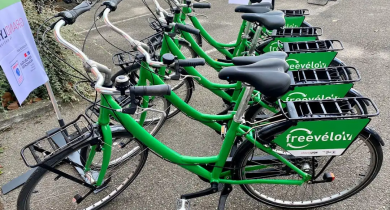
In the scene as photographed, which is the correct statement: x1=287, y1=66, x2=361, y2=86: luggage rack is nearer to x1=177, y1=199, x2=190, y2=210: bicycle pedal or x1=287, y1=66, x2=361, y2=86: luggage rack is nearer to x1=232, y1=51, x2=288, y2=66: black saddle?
x1=232, y1=51, x2=288, y2=66: black saddle

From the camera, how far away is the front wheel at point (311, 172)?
2166 mm

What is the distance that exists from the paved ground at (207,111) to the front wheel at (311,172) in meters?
0.13

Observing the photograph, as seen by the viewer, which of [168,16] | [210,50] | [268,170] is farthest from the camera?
[210,50]

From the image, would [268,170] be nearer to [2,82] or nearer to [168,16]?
[168,16]

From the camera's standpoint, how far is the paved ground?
2.60 m

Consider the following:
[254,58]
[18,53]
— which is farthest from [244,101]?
[18,53]

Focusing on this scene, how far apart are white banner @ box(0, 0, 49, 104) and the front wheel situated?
176 centimetres

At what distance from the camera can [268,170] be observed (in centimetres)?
229

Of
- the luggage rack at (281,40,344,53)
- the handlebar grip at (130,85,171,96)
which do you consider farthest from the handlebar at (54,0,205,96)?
the luggage rack at (281,40,344,53)

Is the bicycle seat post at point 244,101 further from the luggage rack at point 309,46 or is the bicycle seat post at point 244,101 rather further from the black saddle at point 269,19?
the black saddle at point 269,19

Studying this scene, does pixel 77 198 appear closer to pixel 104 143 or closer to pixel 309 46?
pixel 104 143

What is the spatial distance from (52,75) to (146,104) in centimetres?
163

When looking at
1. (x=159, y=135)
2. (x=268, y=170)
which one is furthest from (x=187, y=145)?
(x=268, y=170)

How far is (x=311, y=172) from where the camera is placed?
2.23 m
